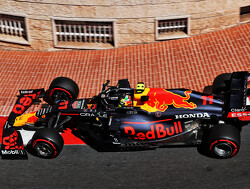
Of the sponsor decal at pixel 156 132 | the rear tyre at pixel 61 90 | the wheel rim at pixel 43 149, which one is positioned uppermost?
the rear tyre at pixel 61 90

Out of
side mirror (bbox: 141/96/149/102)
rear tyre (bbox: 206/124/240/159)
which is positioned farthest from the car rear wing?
side mirror (bbox: 141/96/149/102)

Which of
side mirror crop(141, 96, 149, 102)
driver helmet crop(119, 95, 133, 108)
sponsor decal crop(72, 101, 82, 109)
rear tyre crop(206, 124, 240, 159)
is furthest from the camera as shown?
sponsor decal crop(72, 101, 82, 109)

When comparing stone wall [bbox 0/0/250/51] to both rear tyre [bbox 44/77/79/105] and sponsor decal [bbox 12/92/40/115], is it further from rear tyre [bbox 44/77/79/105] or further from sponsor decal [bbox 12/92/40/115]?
sponsor decal [bbox 12/92/40/115]

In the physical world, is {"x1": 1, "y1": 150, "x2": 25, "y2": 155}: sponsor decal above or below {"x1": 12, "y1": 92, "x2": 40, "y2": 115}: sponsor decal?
below

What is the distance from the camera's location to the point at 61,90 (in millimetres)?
9094

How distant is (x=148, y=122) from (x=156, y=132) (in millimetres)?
305

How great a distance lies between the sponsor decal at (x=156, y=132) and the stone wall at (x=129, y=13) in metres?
5.29

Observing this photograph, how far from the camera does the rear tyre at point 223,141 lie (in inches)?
274

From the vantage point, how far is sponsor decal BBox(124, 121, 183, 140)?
7520mm

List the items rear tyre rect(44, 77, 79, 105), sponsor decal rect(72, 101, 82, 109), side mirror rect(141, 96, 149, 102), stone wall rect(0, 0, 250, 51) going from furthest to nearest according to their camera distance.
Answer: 1. stone wall rect(0, 0, 250, 51)
2. rear tyre rect(44, 77, 79, 105)
3. sponsor decal rect(72, 101, 82, 109)
4. side mirror rect(141, 96, 149, 102)

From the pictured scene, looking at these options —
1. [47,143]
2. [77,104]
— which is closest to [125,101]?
[77,104]

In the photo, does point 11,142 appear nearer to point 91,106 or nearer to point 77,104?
point 77,104

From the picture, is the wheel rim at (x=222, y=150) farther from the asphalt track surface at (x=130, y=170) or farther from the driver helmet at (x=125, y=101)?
the driver helmet at (x=125, y=101)

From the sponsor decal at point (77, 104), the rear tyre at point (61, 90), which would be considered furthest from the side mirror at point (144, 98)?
the rear tyre at point (61, 90)
